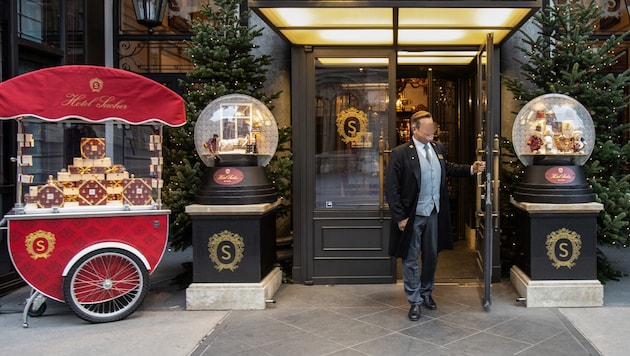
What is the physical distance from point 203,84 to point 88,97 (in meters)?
1.50

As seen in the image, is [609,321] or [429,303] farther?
[429,303]

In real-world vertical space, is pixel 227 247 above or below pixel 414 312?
above

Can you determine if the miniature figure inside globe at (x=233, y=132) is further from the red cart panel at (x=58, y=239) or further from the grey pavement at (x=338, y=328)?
the grey pavement at (x=338, y=328)

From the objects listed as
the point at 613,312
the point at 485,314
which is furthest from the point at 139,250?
the point at 613,312

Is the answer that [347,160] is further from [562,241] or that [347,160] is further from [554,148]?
[562,241]

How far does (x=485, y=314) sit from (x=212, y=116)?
341 centimetres

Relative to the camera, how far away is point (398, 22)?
5750 millimetres

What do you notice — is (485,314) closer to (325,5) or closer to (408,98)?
(325,5)

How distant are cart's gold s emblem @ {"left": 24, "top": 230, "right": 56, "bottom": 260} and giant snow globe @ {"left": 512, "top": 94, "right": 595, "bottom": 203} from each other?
15.2 ft

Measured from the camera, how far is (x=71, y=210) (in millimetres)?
5270

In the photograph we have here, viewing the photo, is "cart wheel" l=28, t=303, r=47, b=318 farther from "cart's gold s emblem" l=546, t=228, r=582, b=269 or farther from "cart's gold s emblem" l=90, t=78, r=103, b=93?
"cart's gold s emblem" l=546, t=228, r=582, b=269

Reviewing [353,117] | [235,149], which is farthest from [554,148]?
[235,149]

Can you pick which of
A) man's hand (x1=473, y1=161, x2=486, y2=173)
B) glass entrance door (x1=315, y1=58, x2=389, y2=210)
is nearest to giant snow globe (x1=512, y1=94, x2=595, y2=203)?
man's hand (x1=473, y1=161, x2=486, y2=173)

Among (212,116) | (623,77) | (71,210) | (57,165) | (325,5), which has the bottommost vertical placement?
(71,210)
